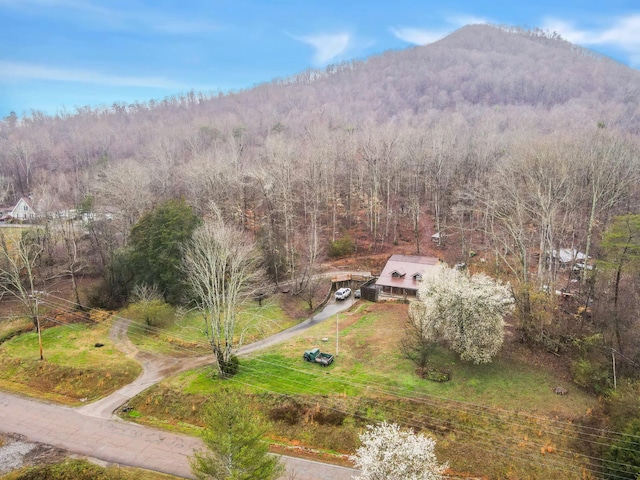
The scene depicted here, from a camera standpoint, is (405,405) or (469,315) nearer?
(405,405)

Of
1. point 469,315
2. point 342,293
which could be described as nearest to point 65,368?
point 342,293

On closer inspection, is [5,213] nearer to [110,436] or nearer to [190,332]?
[190,332]

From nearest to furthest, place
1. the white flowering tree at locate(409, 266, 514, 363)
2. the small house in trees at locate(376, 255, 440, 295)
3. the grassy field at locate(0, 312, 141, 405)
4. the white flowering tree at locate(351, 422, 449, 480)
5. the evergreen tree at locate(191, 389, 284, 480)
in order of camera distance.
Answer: the evergreen tree at locate(191, 389, 284, 480)
the white flowering tree at locate(351, 422, 449, 480)
the white flowering tree at locate(409, 266, 514, 363)
the grassy field at locate(0, 312, 141, 405)
the small house in trees at locate(376, 255, 440, 295)

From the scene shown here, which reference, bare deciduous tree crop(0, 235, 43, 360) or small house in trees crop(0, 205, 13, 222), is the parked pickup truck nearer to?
bare deciduous tree crop(0, 235, 43, 360)

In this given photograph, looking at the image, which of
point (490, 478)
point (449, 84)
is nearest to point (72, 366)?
point (490, 478)

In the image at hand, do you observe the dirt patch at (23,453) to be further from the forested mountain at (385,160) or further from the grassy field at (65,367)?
the forested mountain at (385,160)

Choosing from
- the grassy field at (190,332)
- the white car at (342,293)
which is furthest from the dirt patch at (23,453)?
the white car at (342,293)

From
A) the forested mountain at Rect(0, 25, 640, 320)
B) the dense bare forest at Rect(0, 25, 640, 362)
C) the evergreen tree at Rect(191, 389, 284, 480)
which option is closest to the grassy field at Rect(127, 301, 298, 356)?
the dense bare forest at Rect(0, 25, 640, 362)
